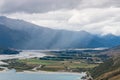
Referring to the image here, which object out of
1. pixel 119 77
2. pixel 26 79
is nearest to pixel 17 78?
pixel 26 79

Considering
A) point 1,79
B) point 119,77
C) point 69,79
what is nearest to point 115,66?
point 69,79

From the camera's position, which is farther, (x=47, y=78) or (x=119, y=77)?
(x=47, y=78)

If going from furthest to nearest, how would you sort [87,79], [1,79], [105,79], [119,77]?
[1,79], [87,79], [105,79], [119,77]

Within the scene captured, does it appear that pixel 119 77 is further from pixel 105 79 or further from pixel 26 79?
pixel 26 79

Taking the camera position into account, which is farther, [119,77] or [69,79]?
[69,79]

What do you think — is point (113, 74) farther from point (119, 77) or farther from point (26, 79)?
point (26, 79)

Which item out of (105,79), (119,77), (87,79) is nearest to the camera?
(119,77)

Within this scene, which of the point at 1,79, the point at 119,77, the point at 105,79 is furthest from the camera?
the point at 1,79

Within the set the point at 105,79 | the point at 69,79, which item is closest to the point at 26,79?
the point at 69,79
